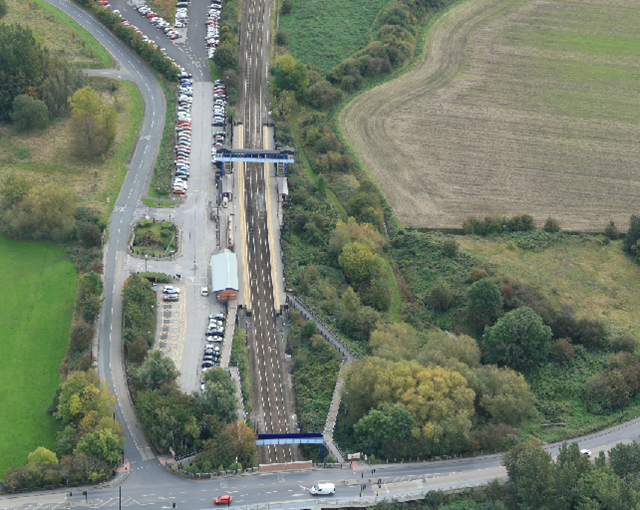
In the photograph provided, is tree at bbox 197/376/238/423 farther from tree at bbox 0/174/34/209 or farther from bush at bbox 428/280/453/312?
tree at bbox 0/174/34/209

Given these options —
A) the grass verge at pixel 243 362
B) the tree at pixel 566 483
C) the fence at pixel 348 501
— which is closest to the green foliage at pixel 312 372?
the grass verge at pixel 243 362

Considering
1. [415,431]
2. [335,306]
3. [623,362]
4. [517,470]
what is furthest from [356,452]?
[623,362]

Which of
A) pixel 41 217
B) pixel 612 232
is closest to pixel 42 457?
pixel 41 217

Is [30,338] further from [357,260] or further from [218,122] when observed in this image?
[218,122]

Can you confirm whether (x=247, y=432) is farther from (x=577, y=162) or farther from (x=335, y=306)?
(x=577, y=162)

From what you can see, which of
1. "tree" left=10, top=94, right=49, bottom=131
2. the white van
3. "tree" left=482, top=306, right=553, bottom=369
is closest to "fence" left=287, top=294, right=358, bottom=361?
"tree" left=482, top=306, right=553, bottom=369

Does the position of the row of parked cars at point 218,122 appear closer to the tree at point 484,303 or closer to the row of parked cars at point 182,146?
the row of parked cars at point 182,146
